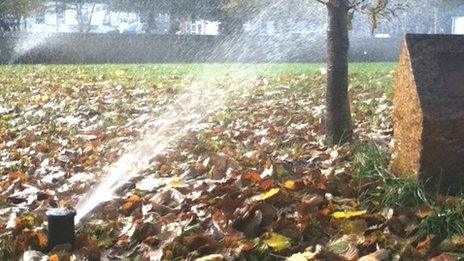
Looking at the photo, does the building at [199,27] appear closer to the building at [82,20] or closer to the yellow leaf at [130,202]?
the building at [82,20]

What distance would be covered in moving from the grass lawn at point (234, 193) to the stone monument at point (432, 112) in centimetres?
12

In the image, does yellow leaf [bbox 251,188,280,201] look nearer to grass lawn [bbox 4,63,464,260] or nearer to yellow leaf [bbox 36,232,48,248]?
grass lawn [bbox 4,63,464,260]

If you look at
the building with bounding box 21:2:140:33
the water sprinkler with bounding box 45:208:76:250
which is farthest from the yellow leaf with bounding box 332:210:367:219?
the building with bounding box 21:2:140:33

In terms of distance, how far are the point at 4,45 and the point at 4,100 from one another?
1549cm

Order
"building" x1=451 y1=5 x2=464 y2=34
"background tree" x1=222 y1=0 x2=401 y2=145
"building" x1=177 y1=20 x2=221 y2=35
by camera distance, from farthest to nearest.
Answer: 1. "building" x1=451 y1=5 x2=464 y2=34
2. "building" x1=177 y1=20 x2=221 y2=35
3. "background tree" x1=222 y1=0 x2=401 y2=145

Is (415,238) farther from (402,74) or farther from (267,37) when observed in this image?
(267,37)

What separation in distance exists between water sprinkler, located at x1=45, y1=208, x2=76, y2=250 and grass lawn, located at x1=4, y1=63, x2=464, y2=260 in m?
0.07

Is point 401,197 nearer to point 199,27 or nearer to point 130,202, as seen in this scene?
point 130,202

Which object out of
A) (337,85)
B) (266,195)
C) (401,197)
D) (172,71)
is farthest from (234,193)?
(172,71)

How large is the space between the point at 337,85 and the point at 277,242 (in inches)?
81.6

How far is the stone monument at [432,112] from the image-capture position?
3.24 meters

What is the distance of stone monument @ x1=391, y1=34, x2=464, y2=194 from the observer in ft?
10.6

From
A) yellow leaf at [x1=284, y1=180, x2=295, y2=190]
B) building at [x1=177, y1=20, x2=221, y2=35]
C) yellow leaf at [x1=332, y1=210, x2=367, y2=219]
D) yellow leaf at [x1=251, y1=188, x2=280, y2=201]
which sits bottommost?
building at [x1=177, y1=20, x2=221, y2=35]

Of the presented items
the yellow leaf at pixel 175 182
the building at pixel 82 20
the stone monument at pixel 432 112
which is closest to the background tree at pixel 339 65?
the stone monument at pixel 432 112
